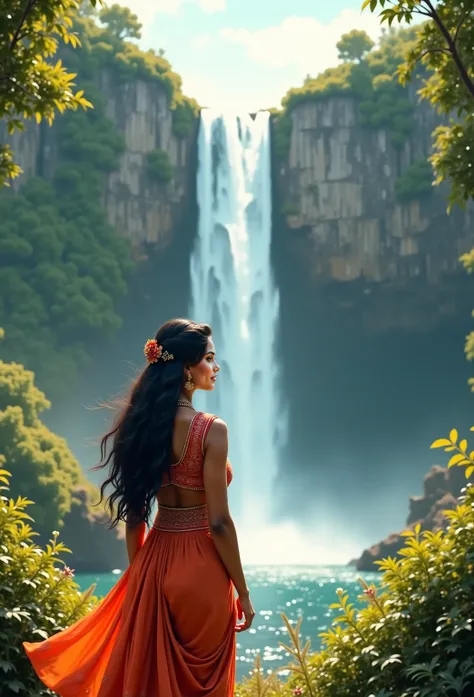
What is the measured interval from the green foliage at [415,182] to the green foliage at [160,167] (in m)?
9.23

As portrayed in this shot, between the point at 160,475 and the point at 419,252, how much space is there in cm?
3648

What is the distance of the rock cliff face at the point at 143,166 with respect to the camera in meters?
39.3

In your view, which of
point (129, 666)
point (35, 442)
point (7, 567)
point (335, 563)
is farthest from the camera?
point (335, 563)

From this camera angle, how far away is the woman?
3.57 m

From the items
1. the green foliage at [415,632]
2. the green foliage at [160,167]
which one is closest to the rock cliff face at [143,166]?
the green foliage at [160,167]

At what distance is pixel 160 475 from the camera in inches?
146

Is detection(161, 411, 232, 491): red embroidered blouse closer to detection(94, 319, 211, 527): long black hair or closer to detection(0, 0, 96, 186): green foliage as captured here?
detection(94, 319, 211, 527): long black hair

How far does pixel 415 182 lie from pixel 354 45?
10.9 m

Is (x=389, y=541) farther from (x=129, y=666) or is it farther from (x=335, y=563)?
(x=129, y=666)

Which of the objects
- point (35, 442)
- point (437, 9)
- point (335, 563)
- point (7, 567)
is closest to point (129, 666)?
point (7, 567)

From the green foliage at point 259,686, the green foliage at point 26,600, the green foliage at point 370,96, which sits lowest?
the green foliage at point 259,686

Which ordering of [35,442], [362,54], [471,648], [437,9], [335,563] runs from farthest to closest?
[362,54] < [335,563] < [35,442] < [437,9] < [471,648]

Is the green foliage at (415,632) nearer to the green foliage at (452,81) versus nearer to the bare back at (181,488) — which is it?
the bare back at (181,488)

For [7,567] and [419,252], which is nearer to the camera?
[7,567]
